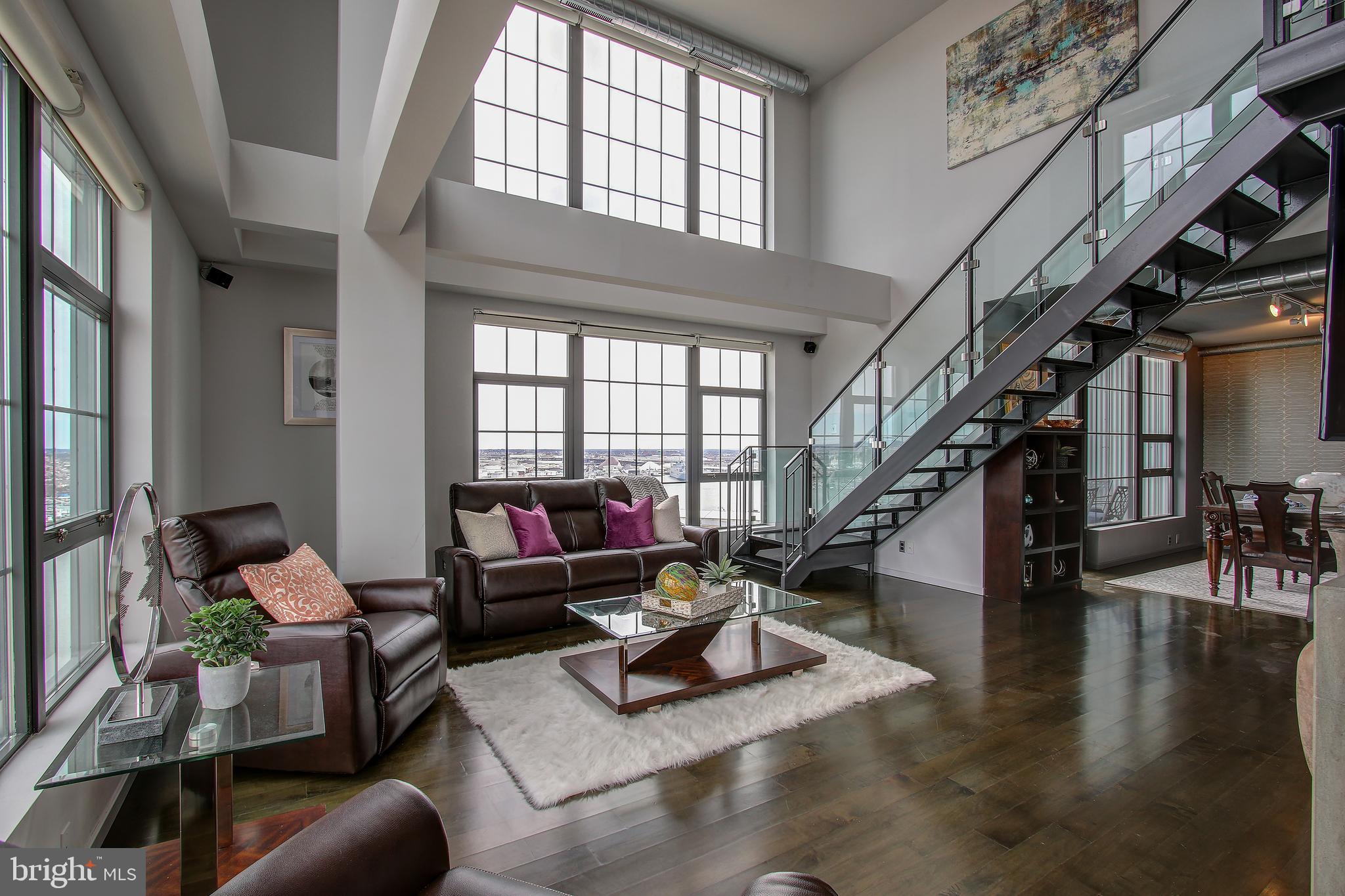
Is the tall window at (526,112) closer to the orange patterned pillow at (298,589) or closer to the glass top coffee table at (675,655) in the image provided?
the orange patterned pillow at (298,589)

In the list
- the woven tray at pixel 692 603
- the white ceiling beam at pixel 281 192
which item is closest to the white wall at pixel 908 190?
the woven tray at pixel 692 603

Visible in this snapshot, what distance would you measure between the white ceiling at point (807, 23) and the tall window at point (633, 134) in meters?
0.60

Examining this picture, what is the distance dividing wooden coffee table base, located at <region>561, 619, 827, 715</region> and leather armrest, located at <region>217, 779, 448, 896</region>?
1.68 metres

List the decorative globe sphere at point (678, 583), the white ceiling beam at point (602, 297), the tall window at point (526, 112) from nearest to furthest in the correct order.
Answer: the decorative globe sphere at point (678, 583) < the white ceiling beam at point (602, 297) < the tall window at point (526, 112)

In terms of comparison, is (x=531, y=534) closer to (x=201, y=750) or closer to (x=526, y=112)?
(x=201, y=750)

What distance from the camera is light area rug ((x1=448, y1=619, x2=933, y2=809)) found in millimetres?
2479

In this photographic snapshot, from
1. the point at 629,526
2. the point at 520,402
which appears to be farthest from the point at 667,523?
the point at 520,402

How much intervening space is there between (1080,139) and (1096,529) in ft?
14.1

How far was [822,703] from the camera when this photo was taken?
306cm

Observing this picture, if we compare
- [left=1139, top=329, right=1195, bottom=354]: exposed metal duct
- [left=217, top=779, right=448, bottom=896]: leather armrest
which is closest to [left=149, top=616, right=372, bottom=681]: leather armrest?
[left=217, top=779, right=448, bottom=896]: leather armrest

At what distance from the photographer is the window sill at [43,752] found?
1541 millimetres

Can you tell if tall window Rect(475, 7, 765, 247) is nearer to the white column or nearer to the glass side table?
the white column

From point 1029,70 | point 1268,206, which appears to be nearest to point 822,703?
point 1268,206

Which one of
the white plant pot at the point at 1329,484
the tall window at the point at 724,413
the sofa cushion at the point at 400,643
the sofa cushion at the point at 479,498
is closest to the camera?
the sofa cushion at the point at 400,643
